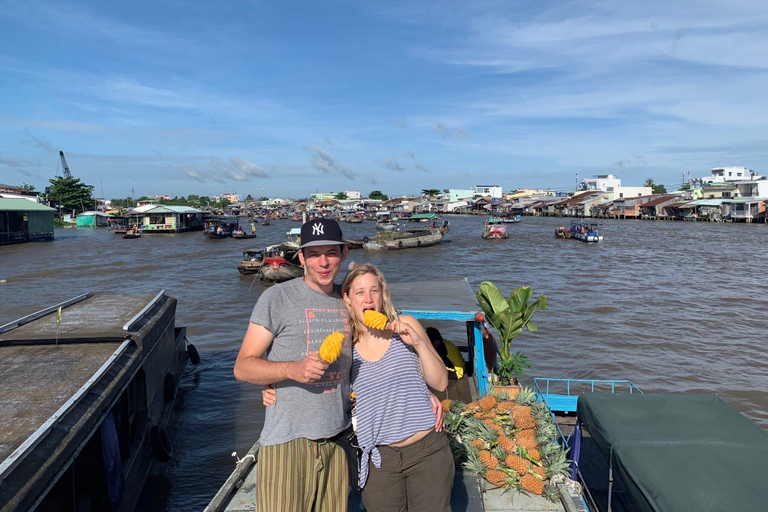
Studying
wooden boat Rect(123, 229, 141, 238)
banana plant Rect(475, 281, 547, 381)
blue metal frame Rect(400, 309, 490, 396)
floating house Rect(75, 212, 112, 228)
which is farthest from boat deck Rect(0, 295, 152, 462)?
floating house Rect(75, 212, 112, 228)

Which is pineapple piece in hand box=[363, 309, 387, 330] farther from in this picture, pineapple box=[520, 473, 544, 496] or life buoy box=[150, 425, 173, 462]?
life buoy box=[150, 425, 173, 462]

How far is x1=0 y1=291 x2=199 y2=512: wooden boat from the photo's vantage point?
12.6ft

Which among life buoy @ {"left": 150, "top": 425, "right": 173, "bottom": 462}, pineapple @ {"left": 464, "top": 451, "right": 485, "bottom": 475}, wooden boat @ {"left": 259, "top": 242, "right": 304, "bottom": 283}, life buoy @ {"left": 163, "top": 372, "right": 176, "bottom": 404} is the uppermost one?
pineapple @ {"left": 464, "top": 451, "right": 485, "bottom": 475}

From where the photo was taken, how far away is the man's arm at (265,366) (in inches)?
86.7

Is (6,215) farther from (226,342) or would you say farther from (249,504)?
(249,504)

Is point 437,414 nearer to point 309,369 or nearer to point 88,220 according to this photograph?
point 309,369

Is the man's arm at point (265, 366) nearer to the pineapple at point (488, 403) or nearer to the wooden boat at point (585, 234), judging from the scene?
the pineapple at point (488, 403)

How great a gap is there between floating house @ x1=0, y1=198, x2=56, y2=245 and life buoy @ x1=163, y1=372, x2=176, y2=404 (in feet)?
135

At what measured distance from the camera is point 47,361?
5.58 m

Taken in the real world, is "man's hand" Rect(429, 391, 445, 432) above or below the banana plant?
above

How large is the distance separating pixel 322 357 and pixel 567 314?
650 inches

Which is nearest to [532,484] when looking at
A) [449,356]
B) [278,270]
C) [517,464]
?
[517,464]

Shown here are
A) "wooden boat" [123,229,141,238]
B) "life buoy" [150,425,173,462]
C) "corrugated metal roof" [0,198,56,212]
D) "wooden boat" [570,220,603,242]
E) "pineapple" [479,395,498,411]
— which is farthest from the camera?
"wooden boat" [123,229,141,238]

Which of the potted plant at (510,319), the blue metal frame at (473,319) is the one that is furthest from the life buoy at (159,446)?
the potted plant at (510,319)
